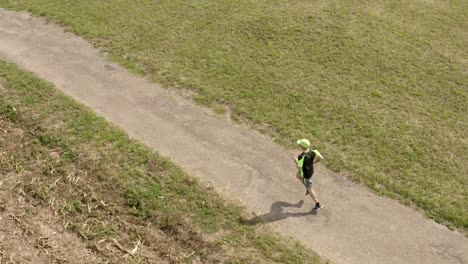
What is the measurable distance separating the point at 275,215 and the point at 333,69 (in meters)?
7.59

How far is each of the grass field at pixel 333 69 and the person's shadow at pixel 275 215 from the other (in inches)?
84.0

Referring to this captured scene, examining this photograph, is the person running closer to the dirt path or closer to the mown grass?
the dirt path

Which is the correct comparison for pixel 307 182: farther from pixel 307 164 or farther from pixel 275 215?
pixel 275 215

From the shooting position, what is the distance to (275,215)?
464 inches

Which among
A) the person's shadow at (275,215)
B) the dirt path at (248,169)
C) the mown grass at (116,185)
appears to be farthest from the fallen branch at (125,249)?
the dirt path at (248,169)

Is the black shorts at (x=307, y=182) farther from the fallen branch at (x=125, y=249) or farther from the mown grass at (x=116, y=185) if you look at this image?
the fallen branch at (x=125, y=249)

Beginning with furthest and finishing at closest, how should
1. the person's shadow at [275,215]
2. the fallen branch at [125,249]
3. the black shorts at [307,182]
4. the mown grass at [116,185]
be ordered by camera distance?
the black shorts at [307,182]
the person's shadow at [275,215]
the mown grass at [116,185]
the fallen branch at [125,249]

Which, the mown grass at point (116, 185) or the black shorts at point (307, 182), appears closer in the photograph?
the mown grass at point (116, 185)

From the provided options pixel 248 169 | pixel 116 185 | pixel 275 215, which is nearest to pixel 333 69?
pixel 248 169

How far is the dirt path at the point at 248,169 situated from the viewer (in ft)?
37.0

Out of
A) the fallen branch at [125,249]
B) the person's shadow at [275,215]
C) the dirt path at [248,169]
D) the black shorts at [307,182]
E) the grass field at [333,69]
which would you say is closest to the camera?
the fallen branch at [125,249]

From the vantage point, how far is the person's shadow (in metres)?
11.6

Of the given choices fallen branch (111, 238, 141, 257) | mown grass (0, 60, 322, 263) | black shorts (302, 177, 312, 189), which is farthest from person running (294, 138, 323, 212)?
fallen branch (111, 238, 141, 257)

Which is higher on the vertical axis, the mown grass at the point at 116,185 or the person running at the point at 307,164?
the person running at the point at 307,164
